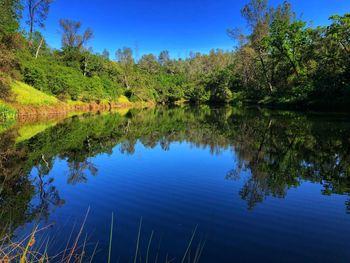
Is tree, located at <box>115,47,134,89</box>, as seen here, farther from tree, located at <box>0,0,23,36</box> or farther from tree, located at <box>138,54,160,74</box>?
tree, located at <box>0,0,23,36</box>

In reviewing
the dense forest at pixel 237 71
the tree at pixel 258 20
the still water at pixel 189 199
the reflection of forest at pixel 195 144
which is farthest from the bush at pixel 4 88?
the tree at pixel 258 20

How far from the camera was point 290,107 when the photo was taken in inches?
2012

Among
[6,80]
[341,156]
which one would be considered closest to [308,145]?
[341,156]

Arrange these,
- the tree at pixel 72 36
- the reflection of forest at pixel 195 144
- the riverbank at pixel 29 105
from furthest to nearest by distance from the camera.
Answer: the tree at pixel 72 36
the riverbank at pixel 29 105
the reflection of forest at pixel 195 144

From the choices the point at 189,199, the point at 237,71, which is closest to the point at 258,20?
the point at 237,71

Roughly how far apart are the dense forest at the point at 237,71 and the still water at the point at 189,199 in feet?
70.5

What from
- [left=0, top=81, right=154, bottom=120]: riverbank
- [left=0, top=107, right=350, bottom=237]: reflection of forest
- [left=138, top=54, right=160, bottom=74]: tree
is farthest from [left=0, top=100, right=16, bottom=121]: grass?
[left=138, top=54, right=160, bottom=74]: tree

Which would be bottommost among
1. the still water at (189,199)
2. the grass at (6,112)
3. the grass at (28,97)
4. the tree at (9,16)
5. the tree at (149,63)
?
the still water at (189,199)

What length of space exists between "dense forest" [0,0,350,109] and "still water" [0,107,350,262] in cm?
2150

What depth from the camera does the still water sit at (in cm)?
638

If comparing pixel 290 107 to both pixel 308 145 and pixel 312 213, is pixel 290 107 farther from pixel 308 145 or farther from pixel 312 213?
pixel 312 213

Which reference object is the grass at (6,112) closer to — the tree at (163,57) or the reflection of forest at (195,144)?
the reflection of forest at (195,144)

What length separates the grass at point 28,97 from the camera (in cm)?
3856

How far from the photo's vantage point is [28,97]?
40.2 metres
